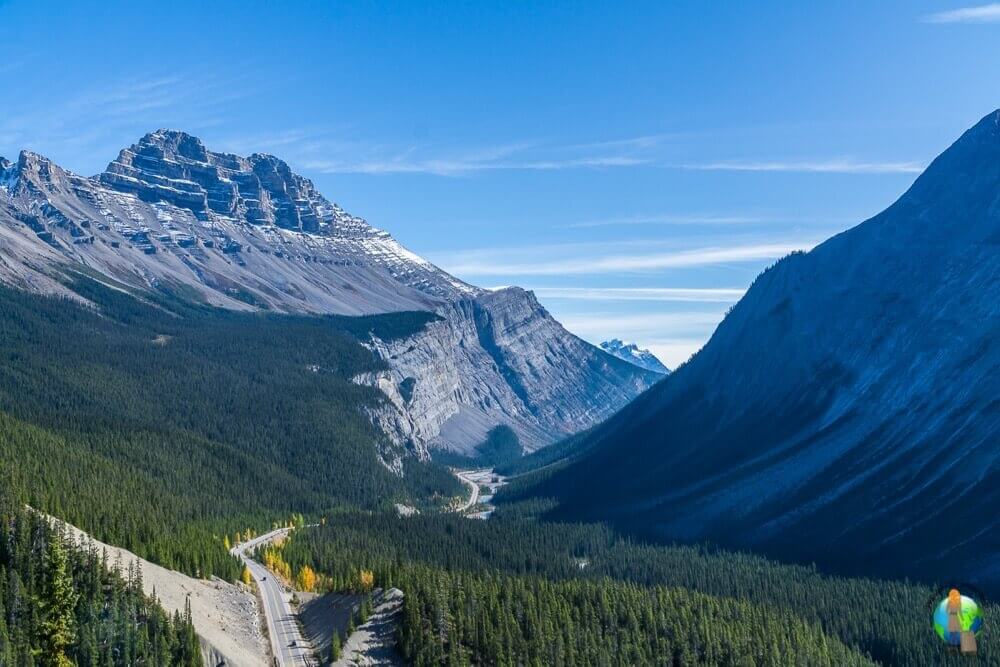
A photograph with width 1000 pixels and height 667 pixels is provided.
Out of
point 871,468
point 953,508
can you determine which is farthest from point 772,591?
point 871,468

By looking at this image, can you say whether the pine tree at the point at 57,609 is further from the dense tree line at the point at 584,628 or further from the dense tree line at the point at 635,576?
the dense tree line at the point at 635,576

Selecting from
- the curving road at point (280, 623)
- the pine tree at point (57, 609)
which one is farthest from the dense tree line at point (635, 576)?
the pine tree at point (57, 609)

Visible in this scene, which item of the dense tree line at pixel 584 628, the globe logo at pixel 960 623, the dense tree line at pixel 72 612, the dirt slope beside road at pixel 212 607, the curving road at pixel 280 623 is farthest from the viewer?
the globe logo at pixel 960 623

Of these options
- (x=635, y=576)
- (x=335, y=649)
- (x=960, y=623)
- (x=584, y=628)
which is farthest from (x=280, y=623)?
(x=635, y=576)

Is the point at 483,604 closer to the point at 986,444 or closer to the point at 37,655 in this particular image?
the point at 37,655

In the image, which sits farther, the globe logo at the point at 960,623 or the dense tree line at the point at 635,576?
the dense tree line at the point at 635,576

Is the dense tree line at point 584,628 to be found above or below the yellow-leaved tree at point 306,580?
below

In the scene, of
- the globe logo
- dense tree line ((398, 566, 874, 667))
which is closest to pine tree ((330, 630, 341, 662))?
dense tree line ((398, 566, 874, 667))
